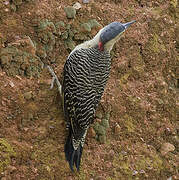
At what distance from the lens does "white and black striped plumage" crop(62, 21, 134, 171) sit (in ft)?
14.9

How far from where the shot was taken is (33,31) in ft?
17.0

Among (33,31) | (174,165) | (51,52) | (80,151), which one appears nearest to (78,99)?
(80,151)

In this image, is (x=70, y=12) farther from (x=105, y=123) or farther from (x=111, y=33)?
(x=105, y=123)

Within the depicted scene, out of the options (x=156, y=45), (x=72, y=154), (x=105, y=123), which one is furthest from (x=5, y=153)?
(x=156, y=45)

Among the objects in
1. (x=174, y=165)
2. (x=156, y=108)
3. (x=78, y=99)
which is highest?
(x=78, y=99)

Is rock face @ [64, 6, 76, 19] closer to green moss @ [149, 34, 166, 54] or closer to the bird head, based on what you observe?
the bird head

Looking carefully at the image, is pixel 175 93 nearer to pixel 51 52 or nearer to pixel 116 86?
pixel 116 86

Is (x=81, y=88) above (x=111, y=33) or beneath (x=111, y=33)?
beneath

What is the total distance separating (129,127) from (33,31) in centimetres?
224

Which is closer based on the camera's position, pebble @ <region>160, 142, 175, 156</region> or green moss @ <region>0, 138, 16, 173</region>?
green moss @ <region>0, 138, 16, 173</region>

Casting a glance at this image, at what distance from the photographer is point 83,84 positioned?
4.59 m

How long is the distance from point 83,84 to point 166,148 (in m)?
1.92

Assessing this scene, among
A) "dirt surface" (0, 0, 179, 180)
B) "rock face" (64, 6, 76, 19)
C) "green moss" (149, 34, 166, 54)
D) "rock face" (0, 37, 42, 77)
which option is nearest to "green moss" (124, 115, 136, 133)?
"dirt surface" (0, 0, 179, 180)

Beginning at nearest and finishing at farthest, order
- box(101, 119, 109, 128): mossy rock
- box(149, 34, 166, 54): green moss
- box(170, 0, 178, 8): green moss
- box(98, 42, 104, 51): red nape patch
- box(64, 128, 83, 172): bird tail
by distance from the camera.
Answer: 1. box(64, 128, 83, 172): bird tail
2. box(98, 42, 104, 51): red nape patch
3. box(101, 119, 109, 128): mossy rock
4. box(149, 34, 166, 54): green moss
5. box(170, 0, 178, 8): green moss
